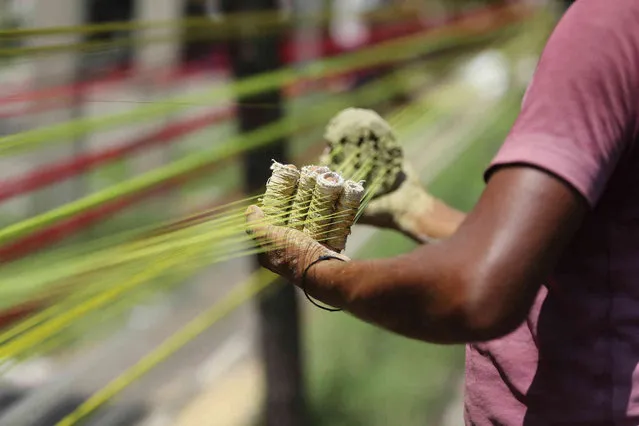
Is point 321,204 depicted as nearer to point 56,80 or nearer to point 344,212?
point 344,212

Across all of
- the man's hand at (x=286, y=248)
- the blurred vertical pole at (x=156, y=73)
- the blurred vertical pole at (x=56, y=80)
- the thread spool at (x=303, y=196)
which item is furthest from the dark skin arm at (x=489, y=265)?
the blurred vertical pole at (x=156, y=73)

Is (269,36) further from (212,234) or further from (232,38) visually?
(212,234)

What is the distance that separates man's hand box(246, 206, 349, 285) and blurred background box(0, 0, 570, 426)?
94 millimetres

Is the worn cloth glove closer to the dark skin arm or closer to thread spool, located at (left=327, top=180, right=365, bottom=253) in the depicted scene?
thread spool, located at (left=327, top=180, right=365, bottom=253)

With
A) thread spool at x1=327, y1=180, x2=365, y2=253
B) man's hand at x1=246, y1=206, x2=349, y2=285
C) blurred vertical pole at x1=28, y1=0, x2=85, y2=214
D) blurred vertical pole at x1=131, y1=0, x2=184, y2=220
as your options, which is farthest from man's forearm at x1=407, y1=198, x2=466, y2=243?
blurred vertical pole at x1=131, y1=0, x2=184, y2=220

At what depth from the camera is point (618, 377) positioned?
137 cm

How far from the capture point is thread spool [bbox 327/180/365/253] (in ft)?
4.73

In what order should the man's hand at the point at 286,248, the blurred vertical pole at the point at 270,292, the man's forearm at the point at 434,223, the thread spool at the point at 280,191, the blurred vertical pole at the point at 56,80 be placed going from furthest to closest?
the blurred vertical pole at the point at 56,80 → the blurred vertical pole at the point at 270,292 → the man's forearm at the point at 434,223 → the thread spool at the point at 280,191 → the man's hand at the point at 286,248

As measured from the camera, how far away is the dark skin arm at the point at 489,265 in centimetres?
110

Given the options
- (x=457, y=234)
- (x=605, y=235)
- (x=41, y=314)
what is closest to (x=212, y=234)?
(x=41, y=314)

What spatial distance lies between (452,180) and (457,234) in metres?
5.00

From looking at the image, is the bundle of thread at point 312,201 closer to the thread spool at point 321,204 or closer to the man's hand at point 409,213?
the thread spool at point 321,204

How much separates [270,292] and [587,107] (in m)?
2.12

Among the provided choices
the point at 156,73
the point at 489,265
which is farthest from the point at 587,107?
the point at 156,73
